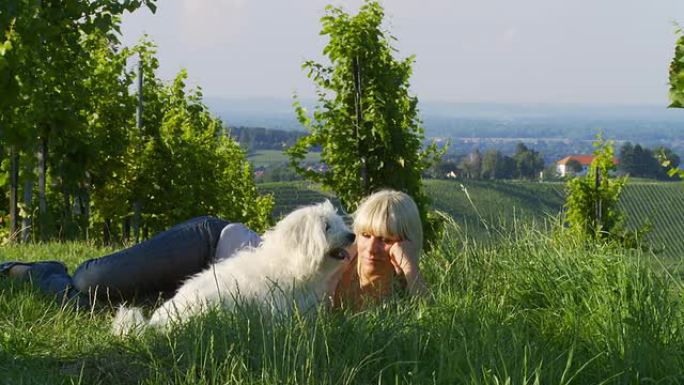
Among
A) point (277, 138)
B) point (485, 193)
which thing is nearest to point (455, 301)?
point (485, 193)

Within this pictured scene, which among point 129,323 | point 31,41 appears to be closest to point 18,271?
point 31,41

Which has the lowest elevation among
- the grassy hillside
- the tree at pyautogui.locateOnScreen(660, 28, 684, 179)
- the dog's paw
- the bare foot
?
the grassy hillside

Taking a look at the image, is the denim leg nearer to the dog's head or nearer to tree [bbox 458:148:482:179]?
the dog's head

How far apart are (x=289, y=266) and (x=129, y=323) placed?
0.91 m

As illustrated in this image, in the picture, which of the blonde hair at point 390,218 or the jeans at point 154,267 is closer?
the blonde hair at point 390,218

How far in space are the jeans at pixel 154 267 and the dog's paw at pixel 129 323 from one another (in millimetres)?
1260

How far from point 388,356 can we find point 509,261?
226 cm

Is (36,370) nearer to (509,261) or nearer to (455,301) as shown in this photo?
(455,301)

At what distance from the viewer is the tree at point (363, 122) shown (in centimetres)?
2231

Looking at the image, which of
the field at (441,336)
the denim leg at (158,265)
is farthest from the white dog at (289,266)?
the denim leg at (158,265)

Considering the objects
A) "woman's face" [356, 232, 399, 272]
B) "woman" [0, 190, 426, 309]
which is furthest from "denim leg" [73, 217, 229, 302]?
"woman's face" [356, 232, 399, 272]

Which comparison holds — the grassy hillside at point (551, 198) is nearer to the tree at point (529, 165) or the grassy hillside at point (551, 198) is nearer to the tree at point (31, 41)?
the tree at point (529, 165)

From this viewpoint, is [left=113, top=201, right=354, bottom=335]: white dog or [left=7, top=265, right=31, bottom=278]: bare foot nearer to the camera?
Result: [left=113, top=201, right=354, bottom=335]: white dog

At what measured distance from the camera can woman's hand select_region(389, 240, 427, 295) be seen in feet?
20.0
